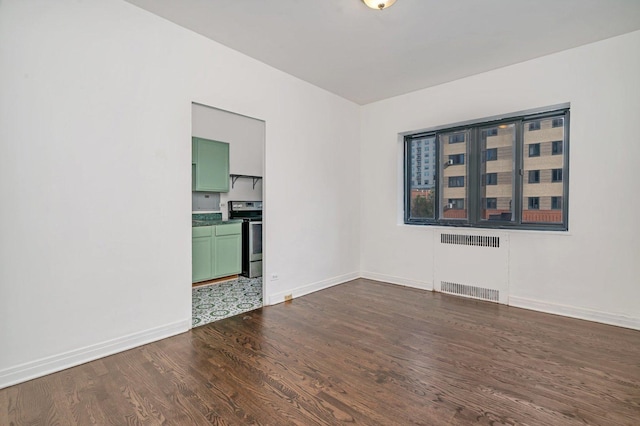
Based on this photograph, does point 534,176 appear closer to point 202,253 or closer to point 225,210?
point 202,253

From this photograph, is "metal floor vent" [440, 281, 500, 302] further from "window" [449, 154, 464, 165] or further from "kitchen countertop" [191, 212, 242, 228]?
"kitchen countertop" [191, 212, 242, 228]

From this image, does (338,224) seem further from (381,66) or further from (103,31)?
(103,31)

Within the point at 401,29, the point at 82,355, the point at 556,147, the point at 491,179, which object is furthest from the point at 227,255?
the point at 556,147

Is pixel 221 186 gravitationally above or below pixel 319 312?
above

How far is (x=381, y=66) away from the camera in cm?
358

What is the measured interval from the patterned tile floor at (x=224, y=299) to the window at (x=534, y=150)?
11.9 ft

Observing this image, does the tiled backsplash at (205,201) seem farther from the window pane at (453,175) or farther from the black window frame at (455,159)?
the black window frame at (455,159)

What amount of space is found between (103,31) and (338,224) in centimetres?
335

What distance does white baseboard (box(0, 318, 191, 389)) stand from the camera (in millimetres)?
2037

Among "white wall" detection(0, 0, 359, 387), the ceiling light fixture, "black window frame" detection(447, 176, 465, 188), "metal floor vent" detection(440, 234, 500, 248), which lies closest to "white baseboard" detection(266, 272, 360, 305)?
"white wall" detection(0, 0, 359, 387)

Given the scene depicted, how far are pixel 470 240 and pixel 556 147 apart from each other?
1.38 m

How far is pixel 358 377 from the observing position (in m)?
2.11

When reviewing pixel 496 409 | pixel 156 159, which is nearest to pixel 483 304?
pixel 496 409

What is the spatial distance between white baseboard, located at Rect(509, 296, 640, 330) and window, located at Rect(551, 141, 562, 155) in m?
1.65
